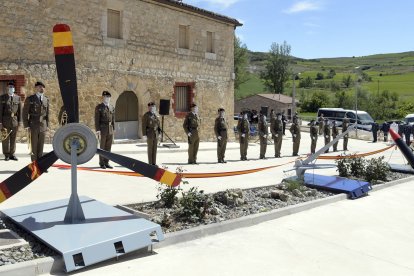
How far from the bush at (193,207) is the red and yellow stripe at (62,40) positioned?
2.56 m

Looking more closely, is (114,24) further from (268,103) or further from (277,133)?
(268,103)

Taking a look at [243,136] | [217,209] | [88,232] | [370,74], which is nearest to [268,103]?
[243,136]

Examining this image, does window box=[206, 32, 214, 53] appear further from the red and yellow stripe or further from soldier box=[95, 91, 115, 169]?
the red and yellow stripe

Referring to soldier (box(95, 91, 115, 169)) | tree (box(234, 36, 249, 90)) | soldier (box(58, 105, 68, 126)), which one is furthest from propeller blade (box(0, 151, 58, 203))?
tree (box(234, 36, 249, 90))

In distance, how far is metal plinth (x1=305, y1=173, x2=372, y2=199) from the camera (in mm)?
8305

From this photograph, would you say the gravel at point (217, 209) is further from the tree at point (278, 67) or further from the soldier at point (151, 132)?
the tree at point (278, 67)

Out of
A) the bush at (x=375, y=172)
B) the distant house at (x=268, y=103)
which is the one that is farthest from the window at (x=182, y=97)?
the distant house at (x=268, y=103)

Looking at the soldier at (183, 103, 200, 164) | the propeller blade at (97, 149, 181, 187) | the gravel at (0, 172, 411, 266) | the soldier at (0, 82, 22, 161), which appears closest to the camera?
the gravel at (0, 172, 411, 266)

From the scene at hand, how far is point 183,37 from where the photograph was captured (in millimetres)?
18859

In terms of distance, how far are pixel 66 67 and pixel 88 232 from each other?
1972 millimetres

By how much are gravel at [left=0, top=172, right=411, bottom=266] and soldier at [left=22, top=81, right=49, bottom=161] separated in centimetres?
390

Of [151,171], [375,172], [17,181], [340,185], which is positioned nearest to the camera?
[17,181]

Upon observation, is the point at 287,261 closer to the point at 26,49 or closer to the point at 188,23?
the point at 26,49

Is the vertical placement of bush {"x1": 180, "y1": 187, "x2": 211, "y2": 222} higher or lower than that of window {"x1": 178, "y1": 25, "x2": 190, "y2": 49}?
lower
